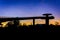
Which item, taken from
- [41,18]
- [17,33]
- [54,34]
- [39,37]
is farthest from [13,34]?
[41,18]

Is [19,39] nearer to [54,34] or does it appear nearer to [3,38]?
[3,38]

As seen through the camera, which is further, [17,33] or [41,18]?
[41,18]

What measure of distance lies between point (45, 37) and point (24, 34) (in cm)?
166

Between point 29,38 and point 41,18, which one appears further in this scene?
point 41,18

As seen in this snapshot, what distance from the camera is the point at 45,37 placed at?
35.0ft

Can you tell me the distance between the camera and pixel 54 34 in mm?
10758

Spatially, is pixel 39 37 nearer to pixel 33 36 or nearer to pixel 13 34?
pixel 33 36

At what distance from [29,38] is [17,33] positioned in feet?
3.32

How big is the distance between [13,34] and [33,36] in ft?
5.17

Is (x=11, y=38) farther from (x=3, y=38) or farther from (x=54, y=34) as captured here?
(x=54, y=34)

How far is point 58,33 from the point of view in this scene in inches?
425

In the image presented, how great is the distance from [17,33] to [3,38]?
1.12 m

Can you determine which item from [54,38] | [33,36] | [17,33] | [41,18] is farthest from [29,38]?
[41,18]

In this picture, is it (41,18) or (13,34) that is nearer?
(13,34)
